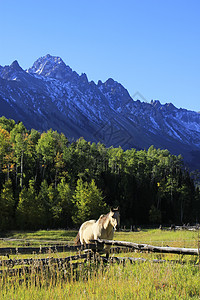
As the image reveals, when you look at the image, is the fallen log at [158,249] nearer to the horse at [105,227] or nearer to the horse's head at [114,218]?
the horse at [105,227]

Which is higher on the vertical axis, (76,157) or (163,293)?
(76,157)

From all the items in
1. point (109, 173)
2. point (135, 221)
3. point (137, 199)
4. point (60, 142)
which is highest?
point (60, 142)

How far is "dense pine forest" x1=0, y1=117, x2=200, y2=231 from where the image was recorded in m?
58.4

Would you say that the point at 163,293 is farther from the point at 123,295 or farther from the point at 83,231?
the point at 83,231

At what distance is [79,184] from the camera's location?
62.8 metres

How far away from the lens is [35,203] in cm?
5688

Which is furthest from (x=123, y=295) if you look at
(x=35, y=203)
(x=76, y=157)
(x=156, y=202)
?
(x=156, y=202)

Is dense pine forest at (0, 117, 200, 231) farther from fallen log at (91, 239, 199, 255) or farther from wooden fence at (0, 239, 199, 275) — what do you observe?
fallen log at (91, 239, 199, 255)

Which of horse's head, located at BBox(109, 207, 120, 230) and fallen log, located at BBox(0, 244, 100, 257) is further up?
horse's head, located at BBox(109, 207, 120, 230)

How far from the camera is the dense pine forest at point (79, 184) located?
192 feet

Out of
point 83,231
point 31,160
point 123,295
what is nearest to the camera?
point 123,295

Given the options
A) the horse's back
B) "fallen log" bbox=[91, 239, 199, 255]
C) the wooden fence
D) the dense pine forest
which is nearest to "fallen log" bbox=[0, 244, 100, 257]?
the wooden fence

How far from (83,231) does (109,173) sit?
77.6 meters

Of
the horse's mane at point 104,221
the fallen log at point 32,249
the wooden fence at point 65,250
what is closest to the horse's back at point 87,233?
the horse's mane at point 104,221
